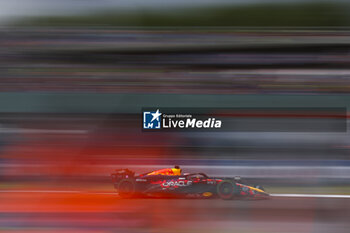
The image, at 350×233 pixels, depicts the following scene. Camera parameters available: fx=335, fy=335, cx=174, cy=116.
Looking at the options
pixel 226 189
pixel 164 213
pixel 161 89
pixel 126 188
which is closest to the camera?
pixel 164 213

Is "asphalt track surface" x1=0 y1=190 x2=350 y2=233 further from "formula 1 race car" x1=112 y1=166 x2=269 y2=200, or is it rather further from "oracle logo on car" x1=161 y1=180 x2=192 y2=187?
"oracle logo on car" x1=161 y1=180 x2=192 y2=187

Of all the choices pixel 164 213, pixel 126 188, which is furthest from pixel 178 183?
pixel 126 188

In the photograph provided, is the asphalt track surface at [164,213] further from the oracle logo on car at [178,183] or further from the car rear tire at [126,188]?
the oracle logo on car at [178,183]

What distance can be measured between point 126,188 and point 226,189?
4.45 feet

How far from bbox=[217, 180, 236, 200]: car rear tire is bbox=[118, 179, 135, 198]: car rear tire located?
3.82 ft

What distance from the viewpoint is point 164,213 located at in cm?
404

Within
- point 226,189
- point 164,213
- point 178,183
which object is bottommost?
point 164,213

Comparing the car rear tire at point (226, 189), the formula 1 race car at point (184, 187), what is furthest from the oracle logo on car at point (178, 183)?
the car rear tire at point (226, 189)

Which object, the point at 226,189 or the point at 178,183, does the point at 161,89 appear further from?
the point at 226,189

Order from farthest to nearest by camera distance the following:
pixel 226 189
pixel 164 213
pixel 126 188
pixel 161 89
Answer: pixel 161 89 < pixel 126 188 < pixel 226 189 < pixel 164 213

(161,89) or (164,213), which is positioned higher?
(161,89)

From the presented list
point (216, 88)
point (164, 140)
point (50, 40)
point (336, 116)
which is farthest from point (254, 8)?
point (50, 40)

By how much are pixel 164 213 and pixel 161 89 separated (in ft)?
6.61

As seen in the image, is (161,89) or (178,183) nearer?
(178,183)
